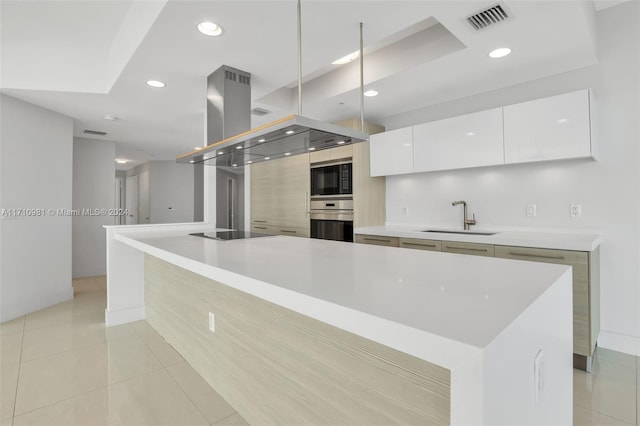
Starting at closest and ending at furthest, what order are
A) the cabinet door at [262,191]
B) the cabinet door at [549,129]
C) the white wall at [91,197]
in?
the cabinet door at [549,129] → the cabinet door at [262,191] → the white wall at [91,197]

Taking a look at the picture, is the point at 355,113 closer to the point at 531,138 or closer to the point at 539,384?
the point at 531,138

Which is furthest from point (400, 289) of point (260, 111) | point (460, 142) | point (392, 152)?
point (260, 111)

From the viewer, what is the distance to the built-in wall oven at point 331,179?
373 cm

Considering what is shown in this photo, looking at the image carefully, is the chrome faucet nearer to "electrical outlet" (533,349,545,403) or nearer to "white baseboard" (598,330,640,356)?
"white baseboard" (598,330,640,356)

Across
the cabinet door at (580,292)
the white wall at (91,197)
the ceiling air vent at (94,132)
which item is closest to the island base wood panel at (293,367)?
the cabinet door at (580,292)

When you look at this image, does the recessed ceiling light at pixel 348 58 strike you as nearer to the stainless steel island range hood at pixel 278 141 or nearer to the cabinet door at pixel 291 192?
the stainless steel island range hood at pixel 278 141

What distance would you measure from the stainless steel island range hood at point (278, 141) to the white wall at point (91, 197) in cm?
378

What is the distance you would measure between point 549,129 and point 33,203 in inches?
211

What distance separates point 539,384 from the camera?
87 cm

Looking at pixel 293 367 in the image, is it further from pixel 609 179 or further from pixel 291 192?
pixel 291 192

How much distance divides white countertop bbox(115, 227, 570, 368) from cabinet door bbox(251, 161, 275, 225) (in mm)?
3021

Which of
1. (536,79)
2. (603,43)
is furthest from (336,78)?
(603,43)

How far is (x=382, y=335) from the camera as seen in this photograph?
2.33ft

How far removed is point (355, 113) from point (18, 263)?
164 inches
